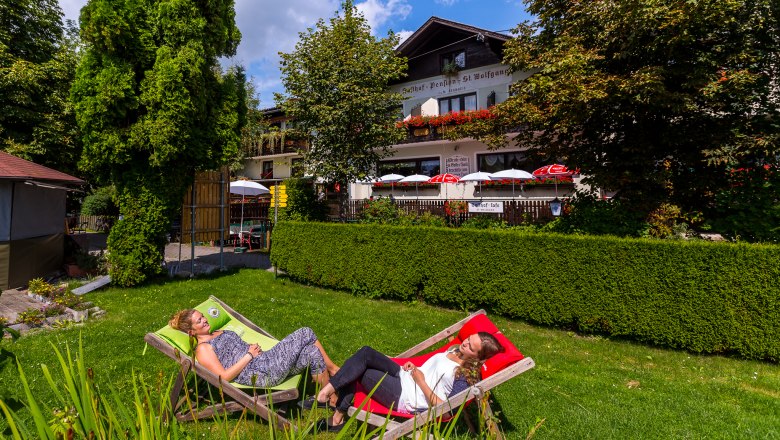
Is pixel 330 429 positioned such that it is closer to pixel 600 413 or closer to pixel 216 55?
A: pixel 600 413

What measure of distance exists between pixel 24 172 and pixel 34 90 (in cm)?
748

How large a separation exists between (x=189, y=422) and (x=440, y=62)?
2238 cm

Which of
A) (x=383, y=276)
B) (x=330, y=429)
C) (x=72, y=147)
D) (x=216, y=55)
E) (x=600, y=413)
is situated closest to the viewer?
(x=330, y=429)

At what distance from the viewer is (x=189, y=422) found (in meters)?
3.98

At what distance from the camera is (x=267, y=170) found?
35188 mm

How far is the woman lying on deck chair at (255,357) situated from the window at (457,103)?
65.1ft

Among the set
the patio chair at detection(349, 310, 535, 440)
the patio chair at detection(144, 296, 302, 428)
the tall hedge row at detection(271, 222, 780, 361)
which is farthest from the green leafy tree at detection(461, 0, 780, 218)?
the patio chair at detection(144, 296, 302, 428)

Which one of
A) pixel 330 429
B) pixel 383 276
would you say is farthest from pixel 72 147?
pixel 330 429

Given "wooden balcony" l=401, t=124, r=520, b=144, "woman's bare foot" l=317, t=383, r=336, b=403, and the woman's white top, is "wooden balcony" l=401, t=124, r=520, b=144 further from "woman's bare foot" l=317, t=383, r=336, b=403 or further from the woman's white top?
"woman's bare foot" l=317, t=383, r=336, b=403

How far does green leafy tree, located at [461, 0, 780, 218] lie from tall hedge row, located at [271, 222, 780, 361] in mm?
1989

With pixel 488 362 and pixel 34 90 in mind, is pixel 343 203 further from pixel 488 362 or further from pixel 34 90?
pixel 34 90

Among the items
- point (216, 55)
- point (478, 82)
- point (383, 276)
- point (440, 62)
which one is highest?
point (440, 62)

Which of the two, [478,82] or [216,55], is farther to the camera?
[478,82]

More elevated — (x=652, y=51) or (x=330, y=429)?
(x=652, y=51)
